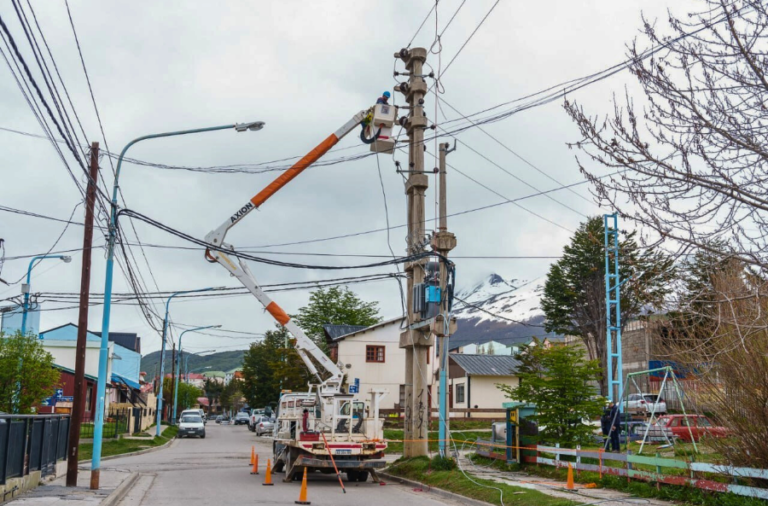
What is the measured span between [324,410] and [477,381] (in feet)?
112

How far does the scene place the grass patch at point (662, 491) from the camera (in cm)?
1226

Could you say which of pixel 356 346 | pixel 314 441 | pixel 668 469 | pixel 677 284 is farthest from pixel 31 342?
pixel 356 346

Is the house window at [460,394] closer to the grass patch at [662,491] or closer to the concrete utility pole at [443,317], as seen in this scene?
the concrete utility pole at [443,317]

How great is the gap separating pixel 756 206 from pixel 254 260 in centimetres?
1597

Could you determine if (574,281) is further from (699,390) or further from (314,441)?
(699,390)

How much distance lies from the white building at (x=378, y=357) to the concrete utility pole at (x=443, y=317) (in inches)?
1298

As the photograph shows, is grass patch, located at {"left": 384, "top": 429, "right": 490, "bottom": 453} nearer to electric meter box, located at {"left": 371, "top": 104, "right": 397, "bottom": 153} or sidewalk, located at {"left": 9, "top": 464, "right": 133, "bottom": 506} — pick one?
electric meter box, located at {"left": 371, "top": 104, "right": 397, "bottom": 153}

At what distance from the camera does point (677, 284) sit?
326 inches

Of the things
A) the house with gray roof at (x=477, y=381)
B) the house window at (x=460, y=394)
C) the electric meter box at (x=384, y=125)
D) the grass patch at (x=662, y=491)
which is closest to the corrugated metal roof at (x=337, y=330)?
the house with gray roof at (x=477, y=381)

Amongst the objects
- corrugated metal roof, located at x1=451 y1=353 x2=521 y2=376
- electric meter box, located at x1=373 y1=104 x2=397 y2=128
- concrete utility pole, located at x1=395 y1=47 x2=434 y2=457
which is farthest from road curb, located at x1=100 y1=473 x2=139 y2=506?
corrugated metal roof, located at x1=451 y1=353 x2=521 y2=376

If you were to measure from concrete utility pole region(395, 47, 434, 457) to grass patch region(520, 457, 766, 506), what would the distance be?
433cm

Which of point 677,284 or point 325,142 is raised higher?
point 325,142

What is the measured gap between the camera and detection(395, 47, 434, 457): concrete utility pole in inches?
856

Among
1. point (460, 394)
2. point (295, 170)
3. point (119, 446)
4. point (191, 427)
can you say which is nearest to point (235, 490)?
point (295, 170)
